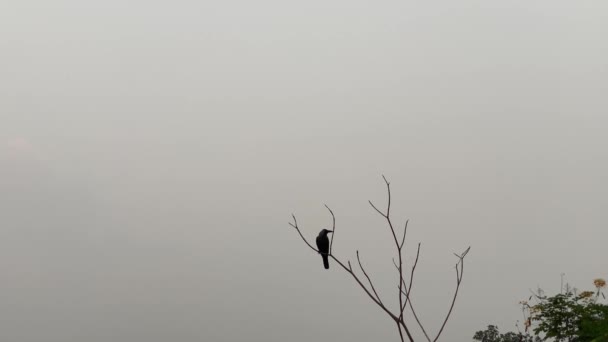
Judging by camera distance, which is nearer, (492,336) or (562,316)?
(562,316)

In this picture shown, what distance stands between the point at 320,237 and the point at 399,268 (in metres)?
2.57

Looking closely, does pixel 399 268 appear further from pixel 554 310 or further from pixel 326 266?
pixel 554 310

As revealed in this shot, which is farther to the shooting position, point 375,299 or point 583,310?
point 583,310

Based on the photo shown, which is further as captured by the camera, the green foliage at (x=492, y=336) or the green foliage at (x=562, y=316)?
the green foliage at (x=492, y=336)

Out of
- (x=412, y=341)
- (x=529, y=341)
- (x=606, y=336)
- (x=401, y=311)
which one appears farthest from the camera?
(x=529, y=341)

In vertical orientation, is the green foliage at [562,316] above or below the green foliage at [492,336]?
below

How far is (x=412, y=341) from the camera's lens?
9.50 ft

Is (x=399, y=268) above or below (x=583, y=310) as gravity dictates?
below

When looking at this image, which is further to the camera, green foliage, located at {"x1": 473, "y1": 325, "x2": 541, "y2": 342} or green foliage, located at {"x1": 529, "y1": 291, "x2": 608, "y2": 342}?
green foliage, located at {"x1": 473, "y1": 325, "x2": 541, "y2": 342}

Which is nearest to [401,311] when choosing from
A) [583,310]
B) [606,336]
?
[606,336]

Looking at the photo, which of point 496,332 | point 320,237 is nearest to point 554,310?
point 320,237

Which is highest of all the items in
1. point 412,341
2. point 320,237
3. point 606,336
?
point 606,336

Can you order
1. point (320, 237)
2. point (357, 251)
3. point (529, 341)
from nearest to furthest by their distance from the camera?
1. point (357, 251)
2. point (320, 237)
3. point (529, 341)

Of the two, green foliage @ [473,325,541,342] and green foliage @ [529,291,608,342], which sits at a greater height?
green foliage @ [473,325,541,342]
